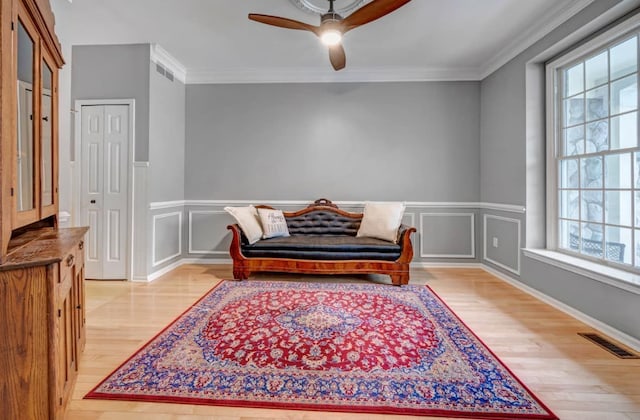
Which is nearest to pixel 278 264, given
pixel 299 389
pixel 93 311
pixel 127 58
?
pixel 93 311

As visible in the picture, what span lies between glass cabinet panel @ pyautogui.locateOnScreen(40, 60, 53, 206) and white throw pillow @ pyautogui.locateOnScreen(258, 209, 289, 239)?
2.31m

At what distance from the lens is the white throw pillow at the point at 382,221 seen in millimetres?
3809

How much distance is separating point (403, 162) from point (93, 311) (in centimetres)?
399

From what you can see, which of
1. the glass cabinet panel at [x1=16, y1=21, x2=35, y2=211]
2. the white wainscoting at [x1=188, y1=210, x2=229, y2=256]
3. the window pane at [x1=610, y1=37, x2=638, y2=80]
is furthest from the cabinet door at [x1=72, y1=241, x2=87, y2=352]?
the window pane at [x1=610, y1=37, x2=638, y2=80]

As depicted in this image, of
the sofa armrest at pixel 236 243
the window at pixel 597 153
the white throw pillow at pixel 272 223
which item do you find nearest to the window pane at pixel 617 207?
the window at pixel 597 153

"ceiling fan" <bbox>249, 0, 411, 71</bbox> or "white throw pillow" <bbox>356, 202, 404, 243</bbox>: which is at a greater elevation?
"ceiling fan" <bbox>249, 0, 411, 71</bbox>

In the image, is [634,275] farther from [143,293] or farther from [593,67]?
[143,293]

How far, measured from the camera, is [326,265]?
3555 mm

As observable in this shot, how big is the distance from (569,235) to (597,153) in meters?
0.84

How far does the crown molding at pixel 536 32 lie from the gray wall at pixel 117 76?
4246mm

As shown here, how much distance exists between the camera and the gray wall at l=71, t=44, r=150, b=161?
3604 millimetres

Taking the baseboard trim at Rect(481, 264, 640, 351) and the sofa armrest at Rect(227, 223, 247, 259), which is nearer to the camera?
the baseboard trim at Rect(481, 264, 640, 351)

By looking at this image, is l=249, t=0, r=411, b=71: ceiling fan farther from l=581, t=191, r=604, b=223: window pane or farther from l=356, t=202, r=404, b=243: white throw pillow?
l=581, t=191, r=604, b=223: window pane

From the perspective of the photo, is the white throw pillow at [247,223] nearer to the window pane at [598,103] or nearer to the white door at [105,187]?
the white door at [105,187]
